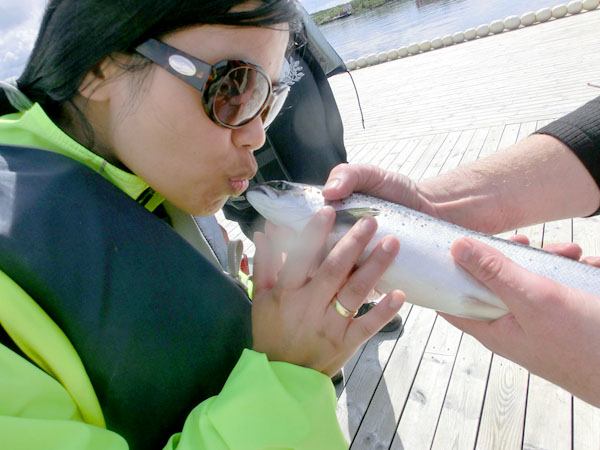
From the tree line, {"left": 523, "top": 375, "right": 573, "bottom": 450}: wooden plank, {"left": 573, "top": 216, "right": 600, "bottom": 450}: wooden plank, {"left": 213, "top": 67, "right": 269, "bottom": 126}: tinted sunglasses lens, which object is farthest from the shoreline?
the tree line

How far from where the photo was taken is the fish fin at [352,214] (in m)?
2.53

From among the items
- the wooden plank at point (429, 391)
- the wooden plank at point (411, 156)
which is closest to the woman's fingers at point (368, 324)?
the wooden plank at point (429, 391)

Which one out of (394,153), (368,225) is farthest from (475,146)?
(368,225)

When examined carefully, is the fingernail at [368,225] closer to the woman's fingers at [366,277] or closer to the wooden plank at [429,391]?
the woman's fingers at [366,277]

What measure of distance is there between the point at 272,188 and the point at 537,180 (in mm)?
1816

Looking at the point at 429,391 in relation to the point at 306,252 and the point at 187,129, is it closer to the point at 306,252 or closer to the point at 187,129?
the point at 306,252

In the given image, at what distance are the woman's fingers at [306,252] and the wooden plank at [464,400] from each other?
1.71m

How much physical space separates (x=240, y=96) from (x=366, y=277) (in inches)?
35.5

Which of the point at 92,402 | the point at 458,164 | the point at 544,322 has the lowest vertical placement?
the point at 458,164

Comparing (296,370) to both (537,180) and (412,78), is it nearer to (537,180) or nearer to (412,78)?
(537,180)

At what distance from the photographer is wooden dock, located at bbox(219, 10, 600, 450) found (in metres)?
2.82

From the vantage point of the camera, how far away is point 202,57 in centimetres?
160

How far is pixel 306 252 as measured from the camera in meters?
1.91

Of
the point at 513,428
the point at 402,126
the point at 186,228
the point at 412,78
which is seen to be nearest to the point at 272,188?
the point at 186,228
